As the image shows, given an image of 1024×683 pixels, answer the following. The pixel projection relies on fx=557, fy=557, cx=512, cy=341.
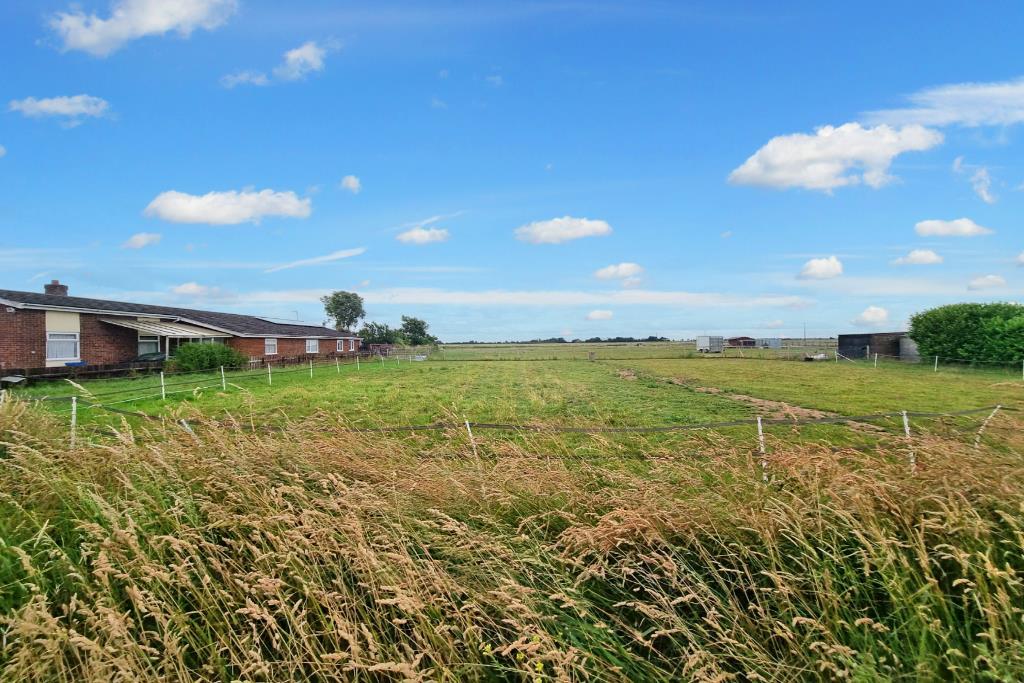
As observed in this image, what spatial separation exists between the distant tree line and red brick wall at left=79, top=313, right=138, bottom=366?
167ft

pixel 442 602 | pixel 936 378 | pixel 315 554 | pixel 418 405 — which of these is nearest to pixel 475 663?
pixel 442 602

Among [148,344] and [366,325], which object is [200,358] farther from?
[366,325]

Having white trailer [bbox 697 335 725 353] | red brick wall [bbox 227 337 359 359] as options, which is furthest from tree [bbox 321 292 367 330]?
white trailer [bbox 697 335 725 353]

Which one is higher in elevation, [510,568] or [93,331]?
[93,331]

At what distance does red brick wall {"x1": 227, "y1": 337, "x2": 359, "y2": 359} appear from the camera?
134 feet

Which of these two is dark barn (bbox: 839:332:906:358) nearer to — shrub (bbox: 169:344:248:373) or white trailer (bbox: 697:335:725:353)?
white trailer (bbox: 697:335:725:353)

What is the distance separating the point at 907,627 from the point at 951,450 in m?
1.94

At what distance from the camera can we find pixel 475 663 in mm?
2617

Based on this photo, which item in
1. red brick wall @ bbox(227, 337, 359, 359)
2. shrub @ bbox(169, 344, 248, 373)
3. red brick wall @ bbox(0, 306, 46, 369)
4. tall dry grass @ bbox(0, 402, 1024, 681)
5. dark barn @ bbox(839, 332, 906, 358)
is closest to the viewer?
tall dry grass @ bbox(0, 402, 1024, 681)

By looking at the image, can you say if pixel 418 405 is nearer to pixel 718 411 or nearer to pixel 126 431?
pixel 718 411

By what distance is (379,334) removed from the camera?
83750 millimetres

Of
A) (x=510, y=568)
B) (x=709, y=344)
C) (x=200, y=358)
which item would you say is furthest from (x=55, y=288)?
(x=709, y=344)

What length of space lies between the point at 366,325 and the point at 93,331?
55.7 meters

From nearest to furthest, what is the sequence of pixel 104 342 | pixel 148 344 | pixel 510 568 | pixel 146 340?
pixel 510 568
pixel 104 342
pixel 146 340
pixel 148 344
